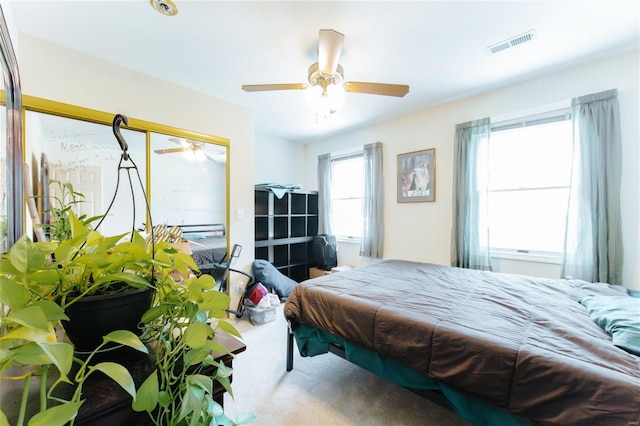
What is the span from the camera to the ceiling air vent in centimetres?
192

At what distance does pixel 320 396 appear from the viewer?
1.77 metres

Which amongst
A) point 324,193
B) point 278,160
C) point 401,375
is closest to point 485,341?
point 401,375

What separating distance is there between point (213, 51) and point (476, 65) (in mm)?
2299

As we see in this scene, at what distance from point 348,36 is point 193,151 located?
1948 millimetres

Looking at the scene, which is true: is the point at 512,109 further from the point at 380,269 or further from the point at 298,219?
the point at 298,219

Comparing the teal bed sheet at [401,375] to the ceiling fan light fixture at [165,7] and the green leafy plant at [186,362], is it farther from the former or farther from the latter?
the ceiling fan light fixture at [165,7]

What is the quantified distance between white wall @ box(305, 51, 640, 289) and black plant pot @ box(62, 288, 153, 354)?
10.5ft

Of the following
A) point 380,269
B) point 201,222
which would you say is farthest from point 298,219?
point 380,269

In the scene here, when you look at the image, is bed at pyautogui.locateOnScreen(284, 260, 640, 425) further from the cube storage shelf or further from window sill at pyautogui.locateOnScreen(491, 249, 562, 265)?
the cube storage shelf

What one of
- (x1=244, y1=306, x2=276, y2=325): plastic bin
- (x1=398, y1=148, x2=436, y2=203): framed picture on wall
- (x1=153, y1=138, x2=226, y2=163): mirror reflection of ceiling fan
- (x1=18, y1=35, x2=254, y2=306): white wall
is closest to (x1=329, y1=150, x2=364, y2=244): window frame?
(x1=398, y1=148, x2=436, y2=203): framed picture on wall

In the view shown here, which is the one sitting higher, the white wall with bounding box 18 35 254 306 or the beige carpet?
the white wall with bounding box 18 35 254 306

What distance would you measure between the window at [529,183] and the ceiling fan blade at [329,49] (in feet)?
6.57

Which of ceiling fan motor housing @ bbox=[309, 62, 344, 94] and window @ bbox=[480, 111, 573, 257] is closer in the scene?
ceiling fan motor housing @ bbox=[309, 62, 344, 94]

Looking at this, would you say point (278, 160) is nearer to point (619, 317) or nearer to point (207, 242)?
point (207, 242)
